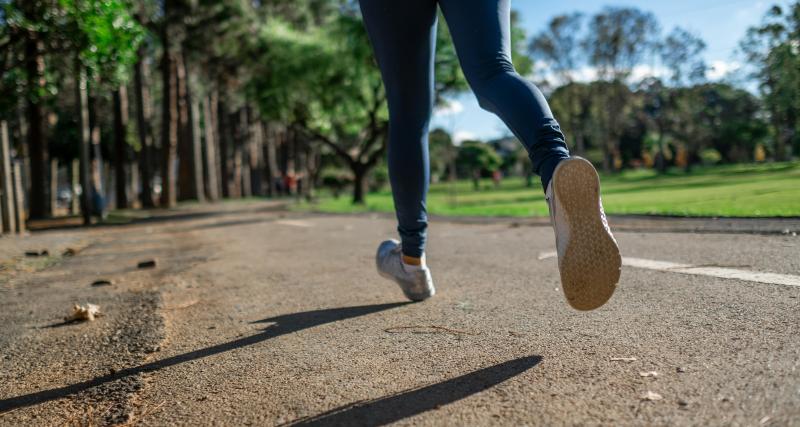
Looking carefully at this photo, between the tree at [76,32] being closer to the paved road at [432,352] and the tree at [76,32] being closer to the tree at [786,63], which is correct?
the paved road at [432,352]

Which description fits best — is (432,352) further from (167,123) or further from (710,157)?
(710,157)

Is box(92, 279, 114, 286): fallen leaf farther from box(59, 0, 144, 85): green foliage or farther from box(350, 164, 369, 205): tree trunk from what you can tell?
box(350, 164, 369, 205): tree trunk

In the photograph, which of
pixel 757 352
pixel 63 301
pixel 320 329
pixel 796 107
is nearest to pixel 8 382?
pixel 320 329

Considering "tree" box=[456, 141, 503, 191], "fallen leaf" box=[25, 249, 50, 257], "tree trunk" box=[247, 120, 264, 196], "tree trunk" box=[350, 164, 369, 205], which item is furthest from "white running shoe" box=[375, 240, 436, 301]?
"tree" box=[456, 141, 503, 191]

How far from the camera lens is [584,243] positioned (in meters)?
1.67

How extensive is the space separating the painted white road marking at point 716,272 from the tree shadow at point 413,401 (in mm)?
1356

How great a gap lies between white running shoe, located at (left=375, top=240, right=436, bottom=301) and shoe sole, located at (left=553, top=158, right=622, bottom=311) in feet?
3.33

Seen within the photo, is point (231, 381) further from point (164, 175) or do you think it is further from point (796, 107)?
point (164, 175)

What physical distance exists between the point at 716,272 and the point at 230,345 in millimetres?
2113

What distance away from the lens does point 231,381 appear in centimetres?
173

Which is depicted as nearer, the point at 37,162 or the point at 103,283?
the point at 103,283

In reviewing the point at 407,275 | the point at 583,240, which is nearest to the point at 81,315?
the point at 407,275

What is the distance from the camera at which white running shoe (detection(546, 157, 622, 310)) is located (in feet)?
5.48

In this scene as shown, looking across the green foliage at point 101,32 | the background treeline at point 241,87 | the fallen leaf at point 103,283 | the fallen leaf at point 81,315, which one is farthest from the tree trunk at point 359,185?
the fallen leaf at point 81,315
